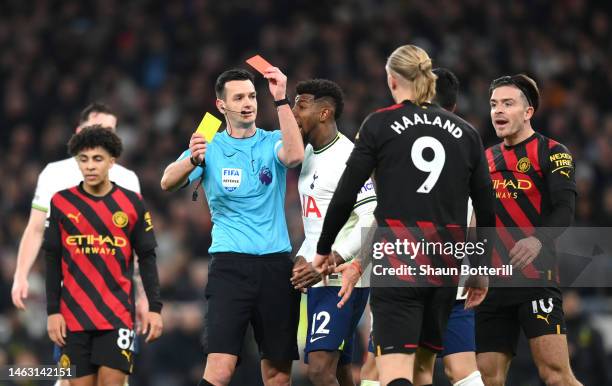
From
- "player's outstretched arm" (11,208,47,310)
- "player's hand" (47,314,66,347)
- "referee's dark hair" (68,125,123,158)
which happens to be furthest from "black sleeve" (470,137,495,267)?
"player's outstretched arm" (11,208,47,310)

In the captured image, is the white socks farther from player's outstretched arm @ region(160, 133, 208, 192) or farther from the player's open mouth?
player's outstretched arm @ region(160, 133, 208, 192)

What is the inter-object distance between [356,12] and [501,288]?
1066 cm

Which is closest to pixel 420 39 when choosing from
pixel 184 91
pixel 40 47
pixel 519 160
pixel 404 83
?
pixel 184 91

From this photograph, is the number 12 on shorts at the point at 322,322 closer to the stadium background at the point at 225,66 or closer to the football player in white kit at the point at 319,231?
the football player in white kit at the point at 319,231

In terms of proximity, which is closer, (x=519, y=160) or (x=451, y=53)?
(x=519, y=160)

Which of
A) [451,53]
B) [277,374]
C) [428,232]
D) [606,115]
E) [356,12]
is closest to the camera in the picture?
[428,232]

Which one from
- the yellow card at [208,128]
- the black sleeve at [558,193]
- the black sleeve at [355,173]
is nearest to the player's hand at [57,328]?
the yellow card at [208,128]

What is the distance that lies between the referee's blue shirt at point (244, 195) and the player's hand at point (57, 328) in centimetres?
110

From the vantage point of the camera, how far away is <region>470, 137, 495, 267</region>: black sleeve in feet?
20.7

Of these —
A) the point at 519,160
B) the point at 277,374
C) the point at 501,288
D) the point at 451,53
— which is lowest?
the point at 277,374

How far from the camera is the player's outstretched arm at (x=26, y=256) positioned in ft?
27.4

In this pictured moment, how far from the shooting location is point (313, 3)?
1769 centimetres

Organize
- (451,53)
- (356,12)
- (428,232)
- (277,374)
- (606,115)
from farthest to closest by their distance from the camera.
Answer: (356,12)
(451,53)
(606,115)
(277,374)
(428,232)

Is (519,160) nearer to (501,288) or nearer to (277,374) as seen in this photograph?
(501,288)
